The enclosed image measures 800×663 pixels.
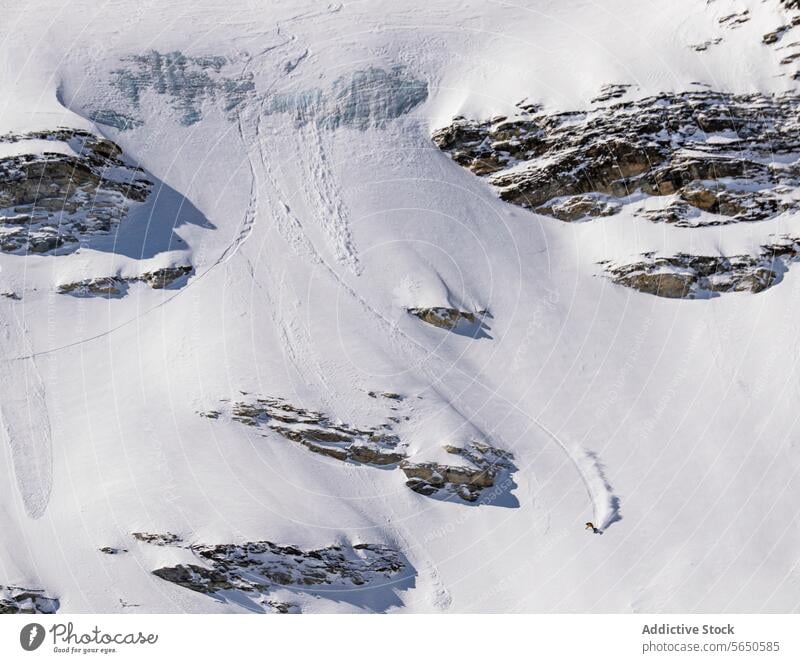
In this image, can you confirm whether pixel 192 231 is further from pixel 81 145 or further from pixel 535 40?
pixel 535 40

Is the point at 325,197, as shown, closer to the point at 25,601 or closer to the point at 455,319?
the point at 455,319

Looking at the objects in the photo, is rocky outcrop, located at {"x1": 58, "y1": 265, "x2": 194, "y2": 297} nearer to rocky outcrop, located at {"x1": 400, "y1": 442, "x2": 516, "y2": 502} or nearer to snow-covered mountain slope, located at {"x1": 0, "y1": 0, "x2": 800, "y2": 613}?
snow-covered mountain slope, located at {"x1": 0, "y1": 0, "x2": 800, "y2": 613}

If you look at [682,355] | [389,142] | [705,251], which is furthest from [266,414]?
[705,251]

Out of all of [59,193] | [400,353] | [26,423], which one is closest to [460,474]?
[400,353]

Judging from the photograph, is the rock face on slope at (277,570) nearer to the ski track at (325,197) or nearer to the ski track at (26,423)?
the ski track at (26,423)

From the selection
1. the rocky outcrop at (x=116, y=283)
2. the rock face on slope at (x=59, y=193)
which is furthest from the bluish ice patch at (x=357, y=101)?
the rocky outcrop at (x=116, y=283)
